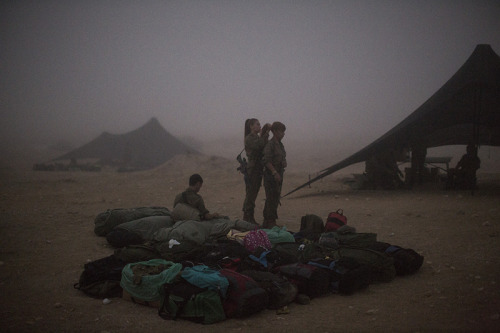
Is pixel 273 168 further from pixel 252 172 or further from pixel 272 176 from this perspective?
pixel 252 172

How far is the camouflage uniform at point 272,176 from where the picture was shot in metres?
5.98

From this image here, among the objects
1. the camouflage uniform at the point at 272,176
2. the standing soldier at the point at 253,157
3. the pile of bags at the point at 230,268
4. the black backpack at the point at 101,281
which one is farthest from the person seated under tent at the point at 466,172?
the black backpack at the point at 101,281

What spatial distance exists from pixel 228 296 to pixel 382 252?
6.23 ft

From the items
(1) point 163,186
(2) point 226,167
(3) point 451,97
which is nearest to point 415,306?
(3) point 451,97

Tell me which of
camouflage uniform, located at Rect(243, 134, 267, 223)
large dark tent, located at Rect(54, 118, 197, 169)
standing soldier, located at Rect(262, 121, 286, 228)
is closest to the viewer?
standing soldier, located at Rect(262, 121, 286, 228)

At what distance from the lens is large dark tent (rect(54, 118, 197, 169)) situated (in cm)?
2400

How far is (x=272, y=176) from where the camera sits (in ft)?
20.0

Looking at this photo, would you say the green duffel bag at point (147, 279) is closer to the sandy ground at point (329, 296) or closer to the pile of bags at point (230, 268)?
the pile of bags at point (230, 268)

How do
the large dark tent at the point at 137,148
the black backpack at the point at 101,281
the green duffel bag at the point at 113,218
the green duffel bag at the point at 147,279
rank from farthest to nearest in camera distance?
the large dark tent at the point at 137,148 < the green duffel bag at the point at 113,218 < the black backpack at the point at 101,281 < the green duffel bag at the point at 147,279

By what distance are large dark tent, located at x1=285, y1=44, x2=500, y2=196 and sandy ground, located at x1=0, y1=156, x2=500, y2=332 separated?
1.32 m

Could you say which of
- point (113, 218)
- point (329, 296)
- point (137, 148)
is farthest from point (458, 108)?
point (137, 148)

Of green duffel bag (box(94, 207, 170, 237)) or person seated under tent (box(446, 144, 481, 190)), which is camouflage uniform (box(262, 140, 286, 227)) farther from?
person seated under tent (box(446, 144, 481, 190))

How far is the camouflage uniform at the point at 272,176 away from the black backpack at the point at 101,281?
304cm

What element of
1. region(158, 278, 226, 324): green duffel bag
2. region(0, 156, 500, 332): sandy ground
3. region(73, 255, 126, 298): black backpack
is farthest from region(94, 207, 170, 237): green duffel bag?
region(158, 278, 226, 324): green duffel bag
